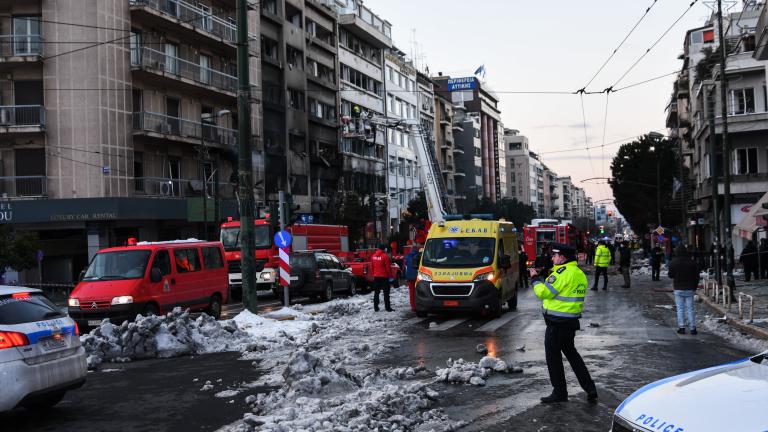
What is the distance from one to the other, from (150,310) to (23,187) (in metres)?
21.4

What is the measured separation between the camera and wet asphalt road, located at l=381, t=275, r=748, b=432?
7602mm

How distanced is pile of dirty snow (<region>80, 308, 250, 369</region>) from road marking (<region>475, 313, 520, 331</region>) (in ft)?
16.8

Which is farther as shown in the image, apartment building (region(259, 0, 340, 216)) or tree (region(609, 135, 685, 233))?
tree (region(609, 135, 685, 233))

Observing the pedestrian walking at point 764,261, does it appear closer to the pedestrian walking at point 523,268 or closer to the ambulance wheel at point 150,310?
the pedestrian walking at point 523,268

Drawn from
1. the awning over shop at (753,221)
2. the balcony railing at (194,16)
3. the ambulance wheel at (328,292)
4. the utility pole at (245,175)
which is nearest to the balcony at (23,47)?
the balcony railing at (194,16)

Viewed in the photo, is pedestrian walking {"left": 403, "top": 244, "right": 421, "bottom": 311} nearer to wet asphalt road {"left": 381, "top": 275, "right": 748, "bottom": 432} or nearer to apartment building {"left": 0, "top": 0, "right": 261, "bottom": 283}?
wet asphalt road {"left": 381, "top": 275, "right": 748, "bottom": 432}

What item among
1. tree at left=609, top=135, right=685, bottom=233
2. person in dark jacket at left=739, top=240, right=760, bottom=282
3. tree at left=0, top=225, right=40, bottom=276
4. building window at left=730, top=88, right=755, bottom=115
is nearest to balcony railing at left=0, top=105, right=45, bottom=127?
tree at left=0, top=225, right=40, bottom=276

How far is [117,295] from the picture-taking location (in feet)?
50.6

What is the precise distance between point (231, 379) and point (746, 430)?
25.8 feet

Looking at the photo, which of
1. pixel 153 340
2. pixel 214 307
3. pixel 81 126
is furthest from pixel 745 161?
pixel 153 340

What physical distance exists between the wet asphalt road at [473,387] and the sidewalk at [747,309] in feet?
2.78

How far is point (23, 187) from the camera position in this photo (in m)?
33.8

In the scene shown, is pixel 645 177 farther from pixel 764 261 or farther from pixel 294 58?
pixel 764 261

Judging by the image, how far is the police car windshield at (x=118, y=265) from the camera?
16.2 meters
